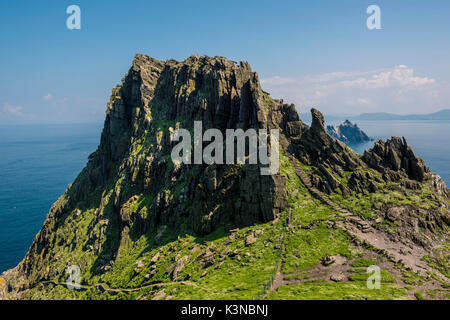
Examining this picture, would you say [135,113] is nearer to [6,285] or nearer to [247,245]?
[247,245]

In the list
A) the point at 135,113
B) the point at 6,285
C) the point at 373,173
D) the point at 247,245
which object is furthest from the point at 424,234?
the point at 6,285

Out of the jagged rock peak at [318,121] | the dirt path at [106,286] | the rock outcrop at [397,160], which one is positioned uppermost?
the jagged rock peak at [318,121]

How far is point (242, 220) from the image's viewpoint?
61.2 meters

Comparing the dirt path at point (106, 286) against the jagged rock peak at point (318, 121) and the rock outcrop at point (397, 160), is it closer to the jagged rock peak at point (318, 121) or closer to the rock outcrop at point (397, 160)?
the jagged rock peak at point (318, 121)

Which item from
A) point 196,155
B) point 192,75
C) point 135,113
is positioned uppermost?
point 192,75

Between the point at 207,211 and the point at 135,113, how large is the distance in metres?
67.5

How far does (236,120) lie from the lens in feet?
246

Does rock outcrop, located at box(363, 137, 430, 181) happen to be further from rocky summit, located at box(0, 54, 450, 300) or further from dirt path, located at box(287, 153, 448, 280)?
dirt path, located at box(287, 153, 448, 280)

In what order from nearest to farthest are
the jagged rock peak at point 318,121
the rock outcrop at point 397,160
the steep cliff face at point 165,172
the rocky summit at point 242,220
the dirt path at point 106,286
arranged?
the rocky summit at point 242,220
the dirt path at point 106,286
the rock outcrop at point 397,160
the steep cliff face at point 165,172
the jagged rock peak at point 318,121

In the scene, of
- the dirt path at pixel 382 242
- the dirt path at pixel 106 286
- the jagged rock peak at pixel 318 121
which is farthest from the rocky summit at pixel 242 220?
the jagged rock peak at pixel 318 121

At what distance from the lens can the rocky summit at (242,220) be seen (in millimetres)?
42562

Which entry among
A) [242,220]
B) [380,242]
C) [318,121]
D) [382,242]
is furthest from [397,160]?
[242,220]

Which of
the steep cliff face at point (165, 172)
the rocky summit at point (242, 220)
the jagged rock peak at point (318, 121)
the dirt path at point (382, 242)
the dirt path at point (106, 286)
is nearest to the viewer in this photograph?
the dirt path at point (382, 242)

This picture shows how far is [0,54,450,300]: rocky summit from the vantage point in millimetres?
42562
